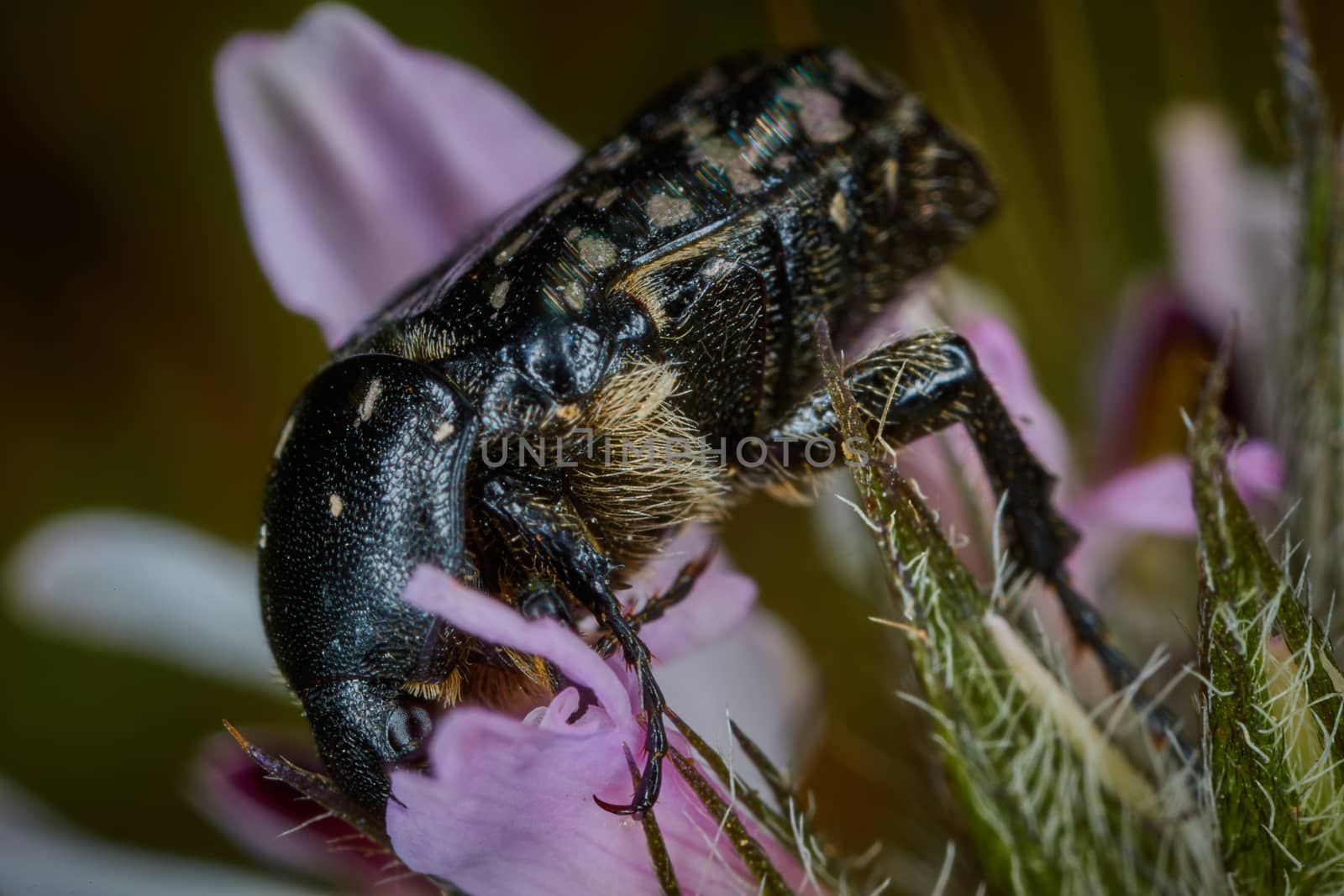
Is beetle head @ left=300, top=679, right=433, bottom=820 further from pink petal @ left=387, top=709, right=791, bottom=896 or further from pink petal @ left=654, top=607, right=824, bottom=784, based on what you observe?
pink petal @ left=654, top=607, right=824, bottom=784

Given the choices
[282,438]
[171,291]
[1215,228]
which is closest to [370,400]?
[282,438]

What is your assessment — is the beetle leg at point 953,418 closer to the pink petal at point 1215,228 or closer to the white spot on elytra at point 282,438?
the white spot on elytra at point 282,438

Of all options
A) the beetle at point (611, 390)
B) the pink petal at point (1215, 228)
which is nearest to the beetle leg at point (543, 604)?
the beetle at point (611, 390)

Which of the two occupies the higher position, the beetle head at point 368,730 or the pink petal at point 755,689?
the beetle head at point 368,730

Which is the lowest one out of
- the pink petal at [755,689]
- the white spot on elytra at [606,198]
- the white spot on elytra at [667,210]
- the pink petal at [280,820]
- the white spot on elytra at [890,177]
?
the pink petal at [755,689]

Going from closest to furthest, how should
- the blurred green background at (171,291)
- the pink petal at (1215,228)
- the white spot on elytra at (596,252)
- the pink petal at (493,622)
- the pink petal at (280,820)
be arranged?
the pink petal at (493,622), the white spot on elytra at (596,252), the pink petal at (280,820), the pink petal at (1215,228), the blurred green background at (171,291)

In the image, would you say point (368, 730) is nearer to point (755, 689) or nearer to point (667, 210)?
point (667, 210)

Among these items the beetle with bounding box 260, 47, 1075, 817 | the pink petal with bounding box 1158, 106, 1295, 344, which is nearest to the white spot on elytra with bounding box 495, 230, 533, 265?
the beetle with bounding box 260, 47, 1075, 817
